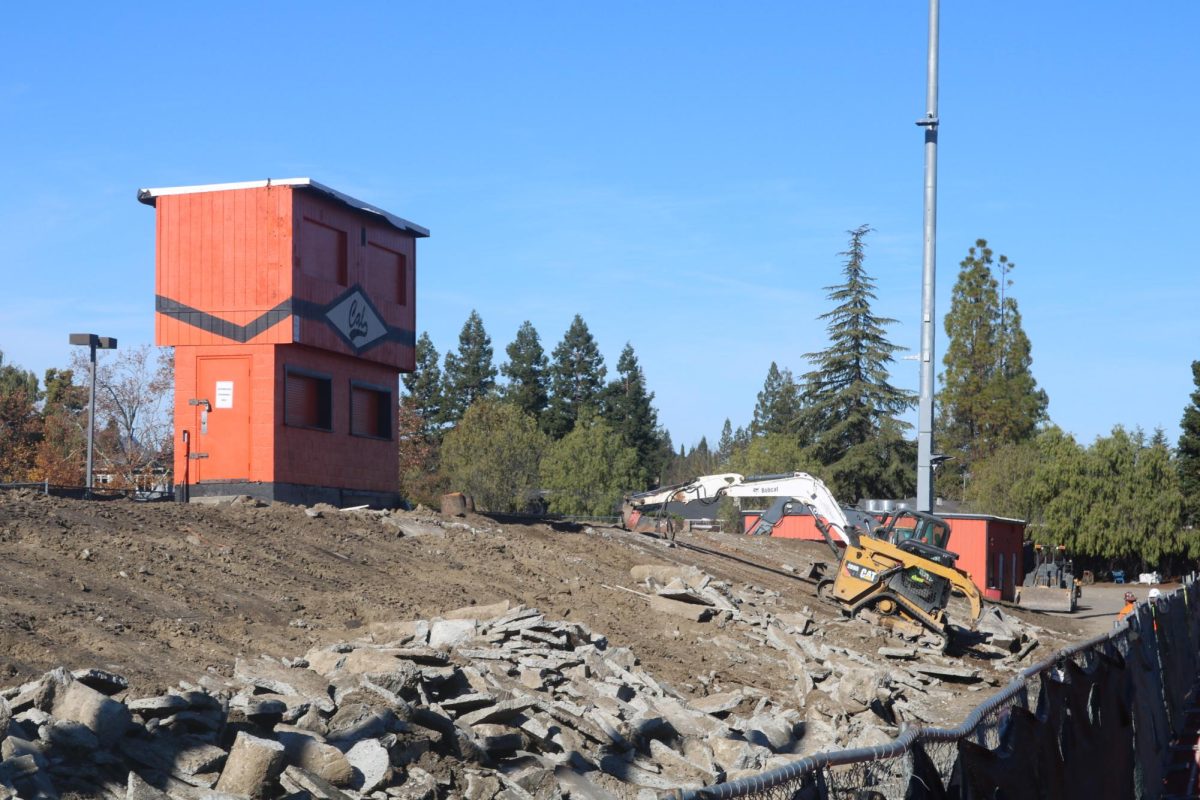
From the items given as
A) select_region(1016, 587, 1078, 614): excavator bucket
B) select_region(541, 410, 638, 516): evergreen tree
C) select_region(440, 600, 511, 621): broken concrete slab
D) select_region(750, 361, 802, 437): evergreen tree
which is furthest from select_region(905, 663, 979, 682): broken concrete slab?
select_region(750, 361, 802, 437): evergreen tree

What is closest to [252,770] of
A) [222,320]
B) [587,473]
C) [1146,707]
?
[1146,707]

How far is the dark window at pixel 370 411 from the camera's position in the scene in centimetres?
2678

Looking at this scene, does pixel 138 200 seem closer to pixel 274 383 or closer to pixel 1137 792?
pixel 274 383

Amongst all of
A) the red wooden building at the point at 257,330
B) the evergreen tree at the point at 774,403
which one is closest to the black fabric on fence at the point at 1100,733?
the red wooden building at the point at 257,330

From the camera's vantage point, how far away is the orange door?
24.2m

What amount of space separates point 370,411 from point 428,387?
76640 mm

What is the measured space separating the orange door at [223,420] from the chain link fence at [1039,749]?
638 inches

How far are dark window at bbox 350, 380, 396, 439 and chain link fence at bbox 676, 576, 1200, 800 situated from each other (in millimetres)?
16864

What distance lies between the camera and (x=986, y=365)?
81.4m

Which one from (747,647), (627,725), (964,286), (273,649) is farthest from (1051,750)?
(964,286)

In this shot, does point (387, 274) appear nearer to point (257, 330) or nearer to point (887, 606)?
point (257, 330)

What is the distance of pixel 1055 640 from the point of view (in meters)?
28.0

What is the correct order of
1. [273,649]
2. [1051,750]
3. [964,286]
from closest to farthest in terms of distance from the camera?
[1051,750] < [273,649] < [964,286]

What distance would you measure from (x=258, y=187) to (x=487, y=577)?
30.4ft
